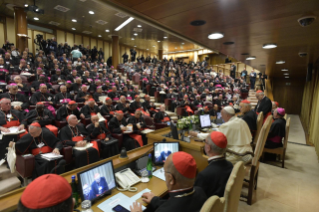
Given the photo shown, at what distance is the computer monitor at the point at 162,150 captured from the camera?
2652mm

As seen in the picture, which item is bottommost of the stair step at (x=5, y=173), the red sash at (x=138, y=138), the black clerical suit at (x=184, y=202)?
the stair step at (x=5, y=173)

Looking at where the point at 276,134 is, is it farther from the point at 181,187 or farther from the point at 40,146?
the point at 40,146

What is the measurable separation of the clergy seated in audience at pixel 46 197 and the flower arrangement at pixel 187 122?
3.02 metres

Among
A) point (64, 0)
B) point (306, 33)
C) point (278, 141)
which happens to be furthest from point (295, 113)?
point (64, 0)

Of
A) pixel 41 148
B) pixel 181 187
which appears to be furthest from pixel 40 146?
pixel 181 187

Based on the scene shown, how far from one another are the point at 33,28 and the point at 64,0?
660 centimetres

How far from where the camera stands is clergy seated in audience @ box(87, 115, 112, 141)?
186 inches

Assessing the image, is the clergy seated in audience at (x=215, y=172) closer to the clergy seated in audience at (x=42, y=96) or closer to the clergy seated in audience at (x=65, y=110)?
the clergy seated in audience at (x=65, y=110)

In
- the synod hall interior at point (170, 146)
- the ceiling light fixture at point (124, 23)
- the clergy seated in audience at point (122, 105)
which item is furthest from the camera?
the ceiling light fixture at point (124, 23)

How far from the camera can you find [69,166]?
3.93 metres

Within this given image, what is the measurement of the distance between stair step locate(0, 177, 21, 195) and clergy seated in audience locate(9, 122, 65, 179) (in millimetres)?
306

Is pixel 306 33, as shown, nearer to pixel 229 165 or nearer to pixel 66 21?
pixel 229 165

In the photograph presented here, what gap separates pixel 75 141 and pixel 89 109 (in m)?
1.94

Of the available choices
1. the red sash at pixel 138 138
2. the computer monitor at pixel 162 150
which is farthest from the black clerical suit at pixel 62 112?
the computer monitor at pixel 162 150
